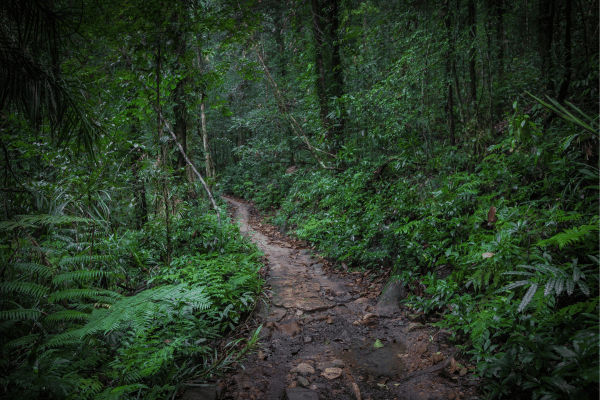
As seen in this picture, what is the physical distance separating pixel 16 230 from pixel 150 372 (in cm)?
187

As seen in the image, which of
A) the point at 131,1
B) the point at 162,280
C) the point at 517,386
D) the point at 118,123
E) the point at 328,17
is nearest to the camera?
the point at 517,386

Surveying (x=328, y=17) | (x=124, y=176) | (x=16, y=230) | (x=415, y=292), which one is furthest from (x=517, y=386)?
(x=328, y=17)

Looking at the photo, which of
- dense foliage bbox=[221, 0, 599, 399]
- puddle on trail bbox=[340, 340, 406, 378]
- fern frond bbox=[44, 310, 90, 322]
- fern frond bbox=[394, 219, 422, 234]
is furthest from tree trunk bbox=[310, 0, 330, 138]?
fern frond bbox=[44, 310, 90, 322]

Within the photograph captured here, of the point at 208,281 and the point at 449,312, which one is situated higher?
the point at 208,281

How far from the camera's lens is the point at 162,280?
4160mm

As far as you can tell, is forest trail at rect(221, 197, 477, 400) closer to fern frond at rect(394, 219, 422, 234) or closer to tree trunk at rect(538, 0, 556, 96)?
fern frond at rect(394, 219, 422, 234)

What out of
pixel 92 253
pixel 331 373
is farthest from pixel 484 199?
pixel 92 253

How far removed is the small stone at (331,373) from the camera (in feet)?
8.87

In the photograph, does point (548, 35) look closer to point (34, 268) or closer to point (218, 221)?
point (218, 221)

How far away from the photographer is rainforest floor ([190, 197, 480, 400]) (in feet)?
8.15

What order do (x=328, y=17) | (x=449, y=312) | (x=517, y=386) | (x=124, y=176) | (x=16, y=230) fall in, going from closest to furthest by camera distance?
(x=517, y=386) < (x=16, y=230) < (x=449, y=312) < (x=124, y=176) < (x=328, y=17)

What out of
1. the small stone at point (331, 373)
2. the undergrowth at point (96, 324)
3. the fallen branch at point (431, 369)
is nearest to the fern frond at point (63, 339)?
the undergrowth at point (96, 324)

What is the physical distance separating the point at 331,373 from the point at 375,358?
527 millimetres

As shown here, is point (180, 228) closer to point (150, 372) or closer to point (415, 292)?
point (150, 372)
